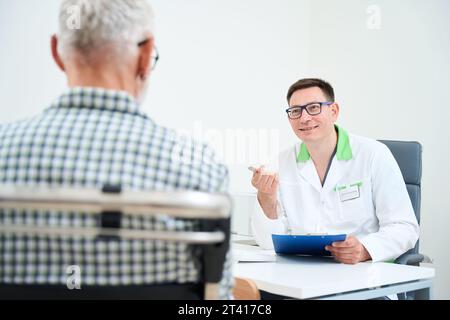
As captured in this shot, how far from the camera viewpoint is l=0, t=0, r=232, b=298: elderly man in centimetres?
78

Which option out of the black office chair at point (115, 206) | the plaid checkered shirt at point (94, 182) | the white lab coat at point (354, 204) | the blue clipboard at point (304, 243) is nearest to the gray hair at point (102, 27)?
the plaid checkered shirt at point (94, 182)

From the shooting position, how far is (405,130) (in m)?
3.17

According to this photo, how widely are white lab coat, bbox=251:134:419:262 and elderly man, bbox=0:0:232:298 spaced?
3.67 ft

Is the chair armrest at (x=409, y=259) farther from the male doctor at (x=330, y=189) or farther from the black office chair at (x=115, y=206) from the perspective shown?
the black office chair at (x=115, y=206)

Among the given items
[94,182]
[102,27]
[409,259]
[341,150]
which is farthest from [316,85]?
[94,182]

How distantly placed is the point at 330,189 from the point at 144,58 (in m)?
1.34

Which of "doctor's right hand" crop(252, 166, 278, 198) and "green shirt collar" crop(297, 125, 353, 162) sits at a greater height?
"green shirt collar" crop(297, 125, 353, 162)

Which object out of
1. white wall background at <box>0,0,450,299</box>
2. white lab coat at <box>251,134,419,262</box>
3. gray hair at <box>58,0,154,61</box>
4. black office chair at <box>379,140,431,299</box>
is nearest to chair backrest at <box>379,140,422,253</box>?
black office chair at <box>379,140,431,299</box>

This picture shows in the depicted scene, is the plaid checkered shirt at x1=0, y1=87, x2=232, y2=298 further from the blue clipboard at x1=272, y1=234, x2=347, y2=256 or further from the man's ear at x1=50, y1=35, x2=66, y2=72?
the blue clipboard at x1=272, y1=234, x2=347, y2=256

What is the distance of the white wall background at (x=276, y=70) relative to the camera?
8.20 ft

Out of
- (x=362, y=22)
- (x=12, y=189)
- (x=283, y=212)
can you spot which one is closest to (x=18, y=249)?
(x=12, y=189)

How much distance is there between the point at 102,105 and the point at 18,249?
0.90 ft
